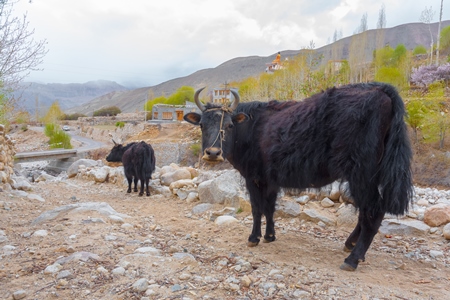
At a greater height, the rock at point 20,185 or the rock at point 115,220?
the rock at point 115,220

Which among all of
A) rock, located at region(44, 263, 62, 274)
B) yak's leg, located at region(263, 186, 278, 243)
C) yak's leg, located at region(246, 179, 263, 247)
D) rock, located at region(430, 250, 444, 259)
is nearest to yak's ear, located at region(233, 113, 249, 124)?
yak's leg, located at region(246, 179, 263, 247)

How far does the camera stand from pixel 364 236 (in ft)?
A: 10.7

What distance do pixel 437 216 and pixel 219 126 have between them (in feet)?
10.4

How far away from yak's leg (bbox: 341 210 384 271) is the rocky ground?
9 cm

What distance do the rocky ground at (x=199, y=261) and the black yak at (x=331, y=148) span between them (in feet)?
1.25

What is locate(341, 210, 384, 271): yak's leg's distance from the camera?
125 inches

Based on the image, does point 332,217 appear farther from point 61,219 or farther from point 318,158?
point 61,219

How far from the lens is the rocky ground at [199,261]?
8.86 ft

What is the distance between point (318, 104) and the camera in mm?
3416

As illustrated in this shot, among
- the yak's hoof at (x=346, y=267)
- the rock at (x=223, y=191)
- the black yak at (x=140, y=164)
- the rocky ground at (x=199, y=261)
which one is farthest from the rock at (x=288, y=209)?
the black yak at (x=140, y=164)

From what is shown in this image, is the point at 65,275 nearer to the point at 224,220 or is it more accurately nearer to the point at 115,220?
the point at 115,220

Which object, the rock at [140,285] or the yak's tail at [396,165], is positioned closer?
the rock at [140,285]

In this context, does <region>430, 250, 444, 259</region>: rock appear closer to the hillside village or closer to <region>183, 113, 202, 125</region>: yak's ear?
the hillside village

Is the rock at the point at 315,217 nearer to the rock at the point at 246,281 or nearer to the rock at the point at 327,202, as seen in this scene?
the rock at the point at 327,202
